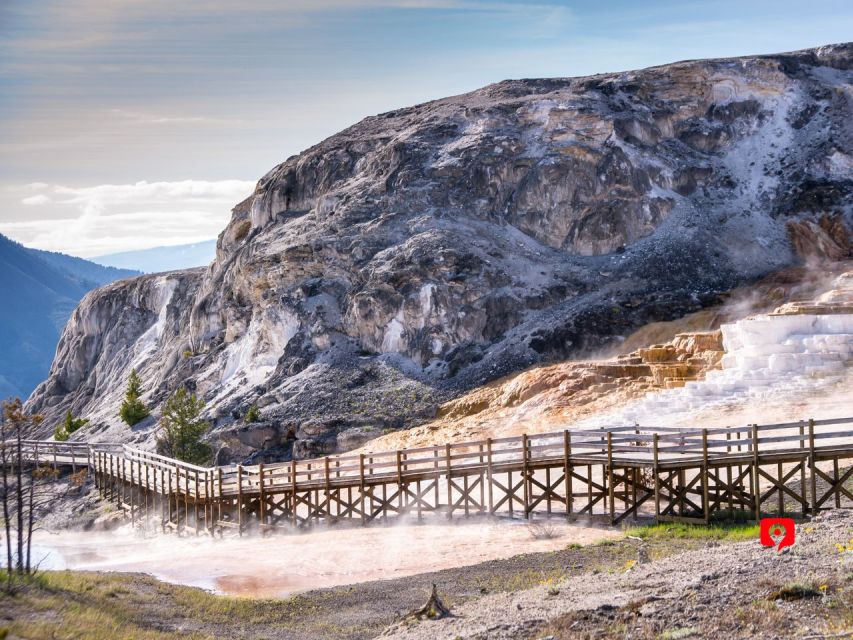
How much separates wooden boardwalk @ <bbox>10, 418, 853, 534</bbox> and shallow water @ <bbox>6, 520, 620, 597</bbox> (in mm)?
1131

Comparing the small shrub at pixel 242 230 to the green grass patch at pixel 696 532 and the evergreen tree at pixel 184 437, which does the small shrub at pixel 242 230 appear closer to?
the evergreen tree at pixel 184 437

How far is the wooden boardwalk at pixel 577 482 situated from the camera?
81.8 ft

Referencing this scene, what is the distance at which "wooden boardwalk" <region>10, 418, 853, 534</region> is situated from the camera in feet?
81.8

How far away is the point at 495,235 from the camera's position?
5919cm

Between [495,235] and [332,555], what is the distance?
116 ft

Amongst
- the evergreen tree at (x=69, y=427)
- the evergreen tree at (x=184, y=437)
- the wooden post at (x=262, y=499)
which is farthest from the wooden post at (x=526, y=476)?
the evergreen tree at (x=69, y=427)

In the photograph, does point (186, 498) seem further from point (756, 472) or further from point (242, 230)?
point (242, 230)

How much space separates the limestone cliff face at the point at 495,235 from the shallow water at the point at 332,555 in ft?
Result: 58.0

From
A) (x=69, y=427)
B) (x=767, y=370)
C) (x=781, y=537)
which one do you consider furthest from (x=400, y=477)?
(x=69, y=427)

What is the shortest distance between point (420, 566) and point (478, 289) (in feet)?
102

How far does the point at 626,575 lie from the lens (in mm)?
17922

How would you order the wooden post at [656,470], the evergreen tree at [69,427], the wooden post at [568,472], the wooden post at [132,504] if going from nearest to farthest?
the wooden post at [656,470] → the wooden post at [568,472] → the wooden post at [132,504] → the evergreen tree at [69,427]

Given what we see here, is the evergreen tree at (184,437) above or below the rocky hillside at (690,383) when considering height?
below

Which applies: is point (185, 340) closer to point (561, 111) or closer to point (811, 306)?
point (561, 111)
